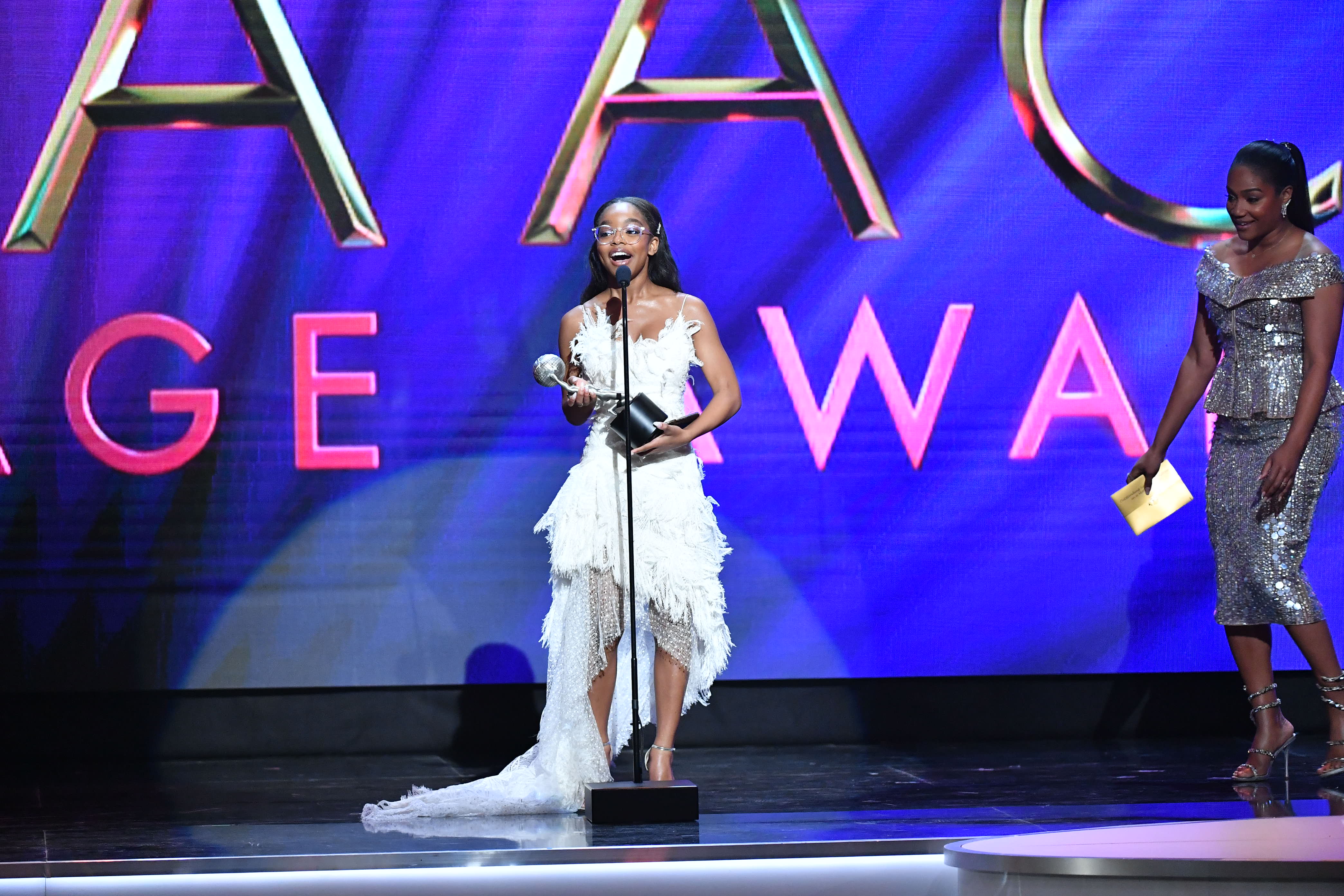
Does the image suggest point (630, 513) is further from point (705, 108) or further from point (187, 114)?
point (187, 114)

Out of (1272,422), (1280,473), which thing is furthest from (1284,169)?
(1280,473)

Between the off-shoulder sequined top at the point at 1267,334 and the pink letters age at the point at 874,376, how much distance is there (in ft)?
4.36

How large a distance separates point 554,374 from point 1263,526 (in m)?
1.85

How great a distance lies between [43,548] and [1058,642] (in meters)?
3.46

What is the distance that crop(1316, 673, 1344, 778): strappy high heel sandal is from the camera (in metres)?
3.73

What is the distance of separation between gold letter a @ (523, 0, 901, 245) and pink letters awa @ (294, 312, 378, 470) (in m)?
0.72

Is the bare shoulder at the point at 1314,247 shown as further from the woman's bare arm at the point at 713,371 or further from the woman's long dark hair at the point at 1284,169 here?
the woman's bare arm at the point at 713,371

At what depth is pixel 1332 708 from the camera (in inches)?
150

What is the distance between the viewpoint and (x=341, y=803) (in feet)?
13.0

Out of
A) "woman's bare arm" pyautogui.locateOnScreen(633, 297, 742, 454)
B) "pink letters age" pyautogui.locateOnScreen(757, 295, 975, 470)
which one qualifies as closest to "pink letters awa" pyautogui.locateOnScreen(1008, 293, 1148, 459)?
"pink letters age" pyautogui.locateOnScreen(757, 295, 975, 470)

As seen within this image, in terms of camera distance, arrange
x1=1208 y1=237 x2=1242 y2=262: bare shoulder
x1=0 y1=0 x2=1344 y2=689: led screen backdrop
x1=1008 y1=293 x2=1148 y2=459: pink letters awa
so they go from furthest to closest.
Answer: x1=1008 y1=293 x2=1148 y2=459: pink letters awa < x1=0 y1=0 x2=1344 y2=689: led screen backdrop < x1=1208 y1=237 x2=1242 y2=262: bare shoulder

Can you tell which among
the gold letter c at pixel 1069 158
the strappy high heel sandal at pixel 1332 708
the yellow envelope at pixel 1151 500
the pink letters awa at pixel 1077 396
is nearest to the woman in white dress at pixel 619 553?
the yellow envelope at pixel 1151 500

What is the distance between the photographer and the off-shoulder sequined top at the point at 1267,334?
3.76 m

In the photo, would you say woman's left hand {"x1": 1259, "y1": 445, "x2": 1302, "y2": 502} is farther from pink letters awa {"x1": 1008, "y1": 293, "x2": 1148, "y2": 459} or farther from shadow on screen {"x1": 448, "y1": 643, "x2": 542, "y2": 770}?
shadow on screen {"x1": 448, "y1": 643, "x2": 542, "y2": 770}
